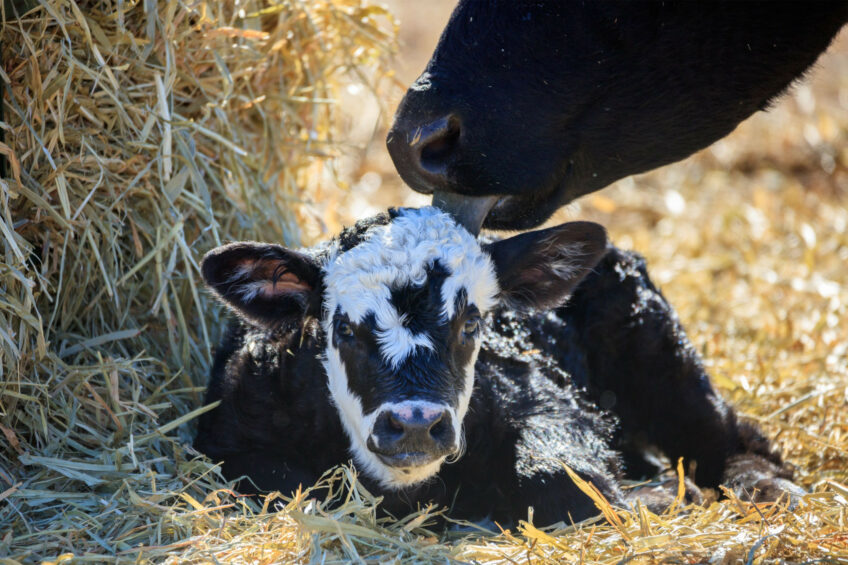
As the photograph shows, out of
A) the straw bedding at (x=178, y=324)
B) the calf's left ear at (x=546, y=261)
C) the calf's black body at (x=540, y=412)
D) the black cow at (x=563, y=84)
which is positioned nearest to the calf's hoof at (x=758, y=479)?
the calf's black body at (x=540, y=412)

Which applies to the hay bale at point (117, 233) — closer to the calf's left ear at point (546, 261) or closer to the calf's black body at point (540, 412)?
the calf's black body at point (540, 412)

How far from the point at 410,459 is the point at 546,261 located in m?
1.11

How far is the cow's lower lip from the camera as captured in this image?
10.5 feet

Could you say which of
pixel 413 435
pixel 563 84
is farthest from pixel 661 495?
pixel 563 84

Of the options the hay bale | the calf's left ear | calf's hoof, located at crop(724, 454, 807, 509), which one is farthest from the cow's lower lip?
calf's hoof, located at crop(724, 454, 807, 509)

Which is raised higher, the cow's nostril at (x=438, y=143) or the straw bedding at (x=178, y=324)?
the cow's nostril at (x=438, y=143)

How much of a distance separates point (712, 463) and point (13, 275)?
3.29 m

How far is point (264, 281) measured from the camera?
145 inches

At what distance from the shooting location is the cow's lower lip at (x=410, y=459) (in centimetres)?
319

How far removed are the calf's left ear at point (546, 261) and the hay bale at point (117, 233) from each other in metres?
1.38

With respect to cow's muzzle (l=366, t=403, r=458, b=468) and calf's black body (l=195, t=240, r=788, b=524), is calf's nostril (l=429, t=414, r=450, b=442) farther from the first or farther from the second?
calf's black body (l=195, t=240, r=788, b=524)

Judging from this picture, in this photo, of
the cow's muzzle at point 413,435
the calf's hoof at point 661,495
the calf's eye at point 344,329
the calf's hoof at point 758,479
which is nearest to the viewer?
the cow's muzzle at point 413,435

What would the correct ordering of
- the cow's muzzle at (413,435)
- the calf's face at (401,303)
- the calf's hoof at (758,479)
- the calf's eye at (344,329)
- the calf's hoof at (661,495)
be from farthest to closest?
the calf's hoof at (758,479) → the calf's hoof at (661,495) → the calf's eye at (344,329) → the calf's face at (401,303) → the cow's muzzle at (413,435)

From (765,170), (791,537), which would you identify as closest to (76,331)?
(791,537)
